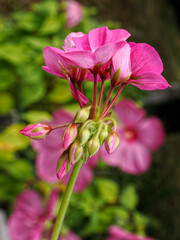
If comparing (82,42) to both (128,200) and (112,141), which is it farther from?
(128,200)

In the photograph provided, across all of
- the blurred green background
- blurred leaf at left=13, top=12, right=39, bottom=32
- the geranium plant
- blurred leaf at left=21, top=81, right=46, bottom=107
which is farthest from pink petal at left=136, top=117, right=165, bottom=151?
the geranium plant

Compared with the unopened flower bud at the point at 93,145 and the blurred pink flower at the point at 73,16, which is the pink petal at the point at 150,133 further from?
the unopened flower bud at the point at 93,145

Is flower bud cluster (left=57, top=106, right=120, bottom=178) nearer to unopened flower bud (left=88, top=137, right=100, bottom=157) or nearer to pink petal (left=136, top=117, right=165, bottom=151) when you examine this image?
unopened flower bud (left=88, top=137, right=100, bottom=157)

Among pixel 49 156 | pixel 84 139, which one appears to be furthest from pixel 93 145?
pixel 49 156

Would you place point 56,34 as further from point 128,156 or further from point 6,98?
point 128,156

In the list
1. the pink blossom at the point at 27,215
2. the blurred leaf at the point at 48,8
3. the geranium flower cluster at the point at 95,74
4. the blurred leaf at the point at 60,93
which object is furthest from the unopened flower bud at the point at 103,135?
the blurred leaf at the point at 48,8

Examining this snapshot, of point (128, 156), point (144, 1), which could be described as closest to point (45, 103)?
point (128, 156)

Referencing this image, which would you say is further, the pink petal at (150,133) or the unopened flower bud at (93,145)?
the pink petal at (150,133)
